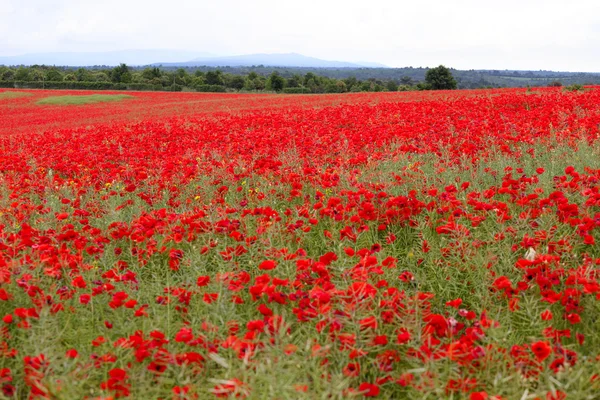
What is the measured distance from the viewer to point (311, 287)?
3559mm

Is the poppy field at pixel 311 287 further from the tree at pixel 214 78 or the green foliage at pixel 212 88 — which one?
the tree at pixel 214 78

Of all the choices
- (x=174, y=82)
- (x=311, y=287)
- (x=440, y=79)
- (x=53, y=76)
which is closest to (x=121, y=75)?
(x=53, y=76)

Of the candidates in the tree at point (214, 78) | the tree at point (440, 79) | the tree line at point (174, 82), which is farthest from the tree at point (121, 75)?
the tree at point (440, 79)

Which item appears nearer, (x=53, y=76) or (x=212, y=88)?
(x=212, y=88)

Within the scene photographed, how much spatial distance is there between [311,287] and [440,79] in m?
47.7

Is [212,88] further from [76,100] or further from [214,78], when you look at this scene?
[76,100]

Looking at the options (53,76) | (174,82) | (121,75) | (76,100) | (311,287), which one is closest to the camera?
(311,287)

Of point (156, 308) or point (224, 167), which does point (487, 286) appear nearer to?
point (156, 308)

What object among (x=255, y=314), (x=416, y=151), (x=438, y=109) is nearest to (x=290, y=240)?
(x=255, y=314)

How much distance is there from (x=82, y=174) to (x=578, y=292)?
24.2 ft

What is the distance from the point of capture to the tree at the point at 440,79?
156 ft

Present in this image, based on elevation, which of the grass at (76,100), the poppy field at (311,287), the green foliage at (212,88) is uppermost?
the green foliage at (212,88)

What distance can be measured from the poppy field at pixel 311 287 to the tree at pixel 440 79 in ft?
140

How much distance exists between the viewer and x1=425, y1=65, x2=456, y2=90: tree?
4747cm
